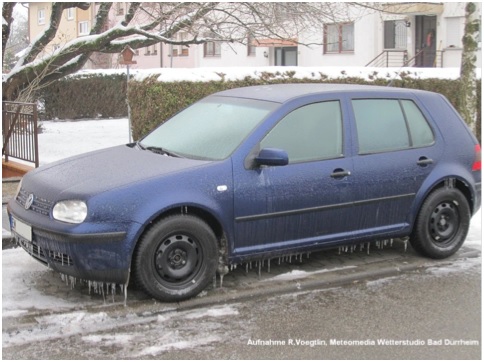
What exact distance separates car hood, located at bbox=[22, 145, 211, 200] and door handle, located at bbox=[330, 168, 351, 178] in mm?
1106

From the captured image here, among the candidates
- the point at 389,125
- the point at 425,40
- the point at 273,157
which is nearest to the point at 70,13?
the point at 425,40

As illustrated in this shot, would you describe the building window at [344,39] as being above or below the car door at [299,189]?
above

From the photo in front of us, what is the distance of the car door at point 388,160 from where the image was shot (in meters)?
6.13

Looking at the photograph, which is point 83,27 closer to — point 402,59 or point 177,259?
point 402,59

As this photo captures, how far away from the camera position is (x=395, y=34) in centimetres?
3250

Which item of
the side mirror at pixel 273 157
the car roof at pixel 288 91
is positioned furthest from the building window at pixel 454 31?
the side mirror at pixel 273 157

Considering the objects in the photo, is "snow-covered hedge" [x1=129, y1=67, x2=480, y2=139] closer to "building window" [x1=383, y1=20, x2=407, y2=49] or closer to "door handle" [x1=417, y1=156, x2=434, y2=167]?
"door handle" [x1=417, y1=156, x2=434, y2=167]

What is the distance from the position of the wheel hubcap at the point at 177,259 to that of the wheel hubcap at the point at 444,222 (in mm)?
2403

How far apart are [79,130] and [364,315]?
638 inches

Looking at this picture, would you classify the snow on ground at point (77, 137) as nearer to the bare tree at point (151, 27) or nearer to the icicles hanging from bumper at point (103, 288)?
the bare tree at point (151, 27)

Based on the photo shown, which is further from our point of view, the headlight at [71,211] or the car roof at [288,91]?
the car roof at [288,91]

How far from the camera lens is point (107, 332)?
4801mm

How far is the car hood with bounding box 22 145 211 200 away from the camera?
17.3 ft

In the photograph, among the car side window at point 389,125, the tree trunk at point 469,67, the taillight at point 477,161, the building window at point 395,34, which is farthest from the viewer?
the building window at point 395,34
